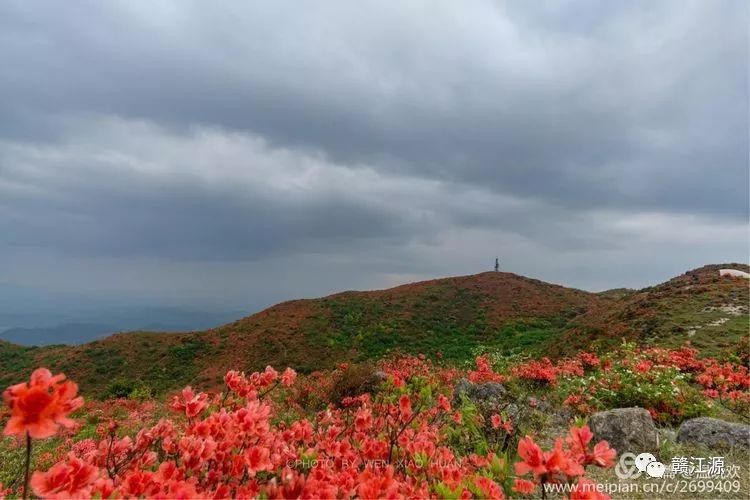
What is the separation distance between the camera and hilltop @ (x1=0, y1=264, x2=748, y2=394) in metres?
15.1

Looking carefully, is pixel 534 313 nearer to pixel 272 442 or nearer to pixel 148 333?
pixel 148 333

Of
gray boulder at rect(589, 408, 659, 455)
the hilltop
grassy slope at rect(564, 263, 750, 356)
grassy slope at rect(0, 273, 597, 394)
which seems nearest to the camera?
gray boulder at rect(589, 408, 659, 455)

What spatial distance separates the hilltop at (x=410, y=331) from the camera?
49.4 ft

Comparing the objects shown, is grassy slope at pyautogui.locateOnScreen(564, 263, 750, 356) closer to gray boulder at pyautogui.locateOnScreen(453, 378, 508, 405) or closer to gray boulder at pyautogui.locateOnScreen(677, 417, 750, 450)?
gray boulder at pyautogui.locateOnScreen(677, 417, 750, 450)

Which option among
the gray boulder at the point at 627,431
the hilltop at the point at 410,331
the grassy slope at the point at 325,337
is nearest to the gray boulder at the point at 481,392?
the gray boulder at the point at 627,431

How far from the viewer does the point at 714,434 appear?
4.43 m

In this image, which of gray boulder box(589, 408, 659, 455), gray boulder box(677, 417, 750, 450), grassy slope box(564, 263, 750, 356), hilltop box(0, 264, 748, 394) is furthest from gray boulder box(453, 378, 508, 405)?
hilltop box(0, 264, 748, 394)

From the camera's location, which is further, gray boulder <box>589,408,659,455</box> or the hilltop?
the hilltop

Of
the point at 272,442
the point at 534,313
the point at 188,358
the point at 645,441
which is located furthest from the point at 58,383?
the point at 534,313

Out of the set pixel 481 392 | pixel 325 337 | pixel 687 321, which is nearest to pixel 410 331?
pixel 325 337

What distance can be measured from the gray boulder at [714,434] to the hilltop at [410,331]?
693 cm

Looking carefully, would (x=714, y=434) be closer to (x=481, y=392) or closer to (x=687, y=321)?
(x=481, y=392)

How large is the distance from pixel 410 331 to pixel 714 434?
71.5 ft

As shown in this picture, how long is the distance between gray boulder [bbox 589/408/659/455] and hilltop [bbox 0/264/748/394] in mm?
7639
